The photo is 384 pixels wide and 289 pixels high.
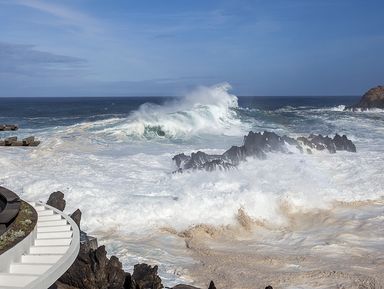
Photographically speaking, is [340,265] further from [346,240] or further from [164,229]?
[164,229]

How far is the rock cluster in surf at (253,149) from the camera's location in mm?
20442

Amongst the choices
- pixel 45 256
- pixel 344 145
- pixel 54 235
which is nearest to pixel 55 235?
pixel 54 235

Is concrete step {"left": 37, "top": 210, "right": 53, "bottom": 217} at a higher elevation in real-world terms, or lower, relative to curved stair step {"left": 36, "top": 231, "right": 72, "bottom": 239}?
higher

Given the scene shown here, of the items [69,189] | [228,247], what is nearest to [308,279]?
[228,247]

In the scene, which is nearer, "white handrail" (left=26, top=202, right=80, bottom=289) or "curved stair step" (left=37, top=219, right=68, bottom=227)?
"white handrail" (left=26, top=202, right=80, bottom=289)

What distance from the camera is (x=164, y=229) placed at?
14438 millimetres

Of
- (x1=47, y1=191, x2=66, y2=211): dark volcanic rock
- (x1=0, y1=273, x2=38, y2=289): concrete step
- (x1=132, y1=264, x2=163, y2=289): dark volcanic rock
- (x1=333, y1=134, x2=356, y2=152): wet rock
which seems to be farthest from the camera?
(x1=333, y1=134, x2=356, y2=152): wet rock

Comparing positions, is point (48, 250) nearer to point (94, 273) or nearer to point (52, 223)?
point (52, 223)

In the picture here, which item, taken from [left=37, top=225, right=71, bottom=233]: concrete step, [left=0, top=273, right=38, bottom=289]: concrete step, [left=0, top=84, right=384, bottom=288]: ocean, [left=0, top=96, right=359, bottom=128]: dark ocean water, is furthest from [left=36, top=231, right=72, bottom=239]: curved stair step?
[left=0, top=96, right=359, bottom=128]: dark ocean water

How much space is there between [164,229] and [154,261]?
2.80 meters

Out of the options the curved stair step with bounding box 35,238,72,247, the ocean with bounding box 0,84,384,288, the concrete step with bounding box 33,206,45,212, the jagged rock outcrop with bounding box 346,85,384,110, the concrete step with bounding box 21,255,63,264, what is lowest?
the ocean with bounding box 0,84,384,288

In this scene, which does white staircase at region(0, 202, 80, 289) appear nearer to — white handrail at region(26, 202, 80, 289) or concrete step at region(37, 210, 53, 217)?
white handrail at region(26, 202, 80, 289)

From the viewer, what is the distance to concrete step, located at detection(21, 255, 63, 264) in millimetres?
6712

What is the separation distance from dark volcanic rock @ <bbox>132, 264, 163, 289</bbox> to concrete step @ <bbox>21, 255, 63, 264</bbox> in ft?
7.88
